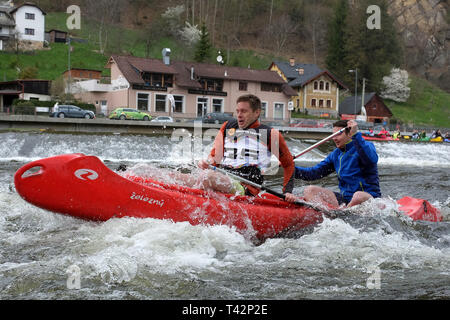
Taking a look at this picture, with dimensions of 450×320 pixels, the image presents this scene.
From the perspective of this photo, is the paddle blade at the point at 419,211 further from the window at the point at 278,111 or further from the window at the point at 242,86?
the window at the point at 278,111

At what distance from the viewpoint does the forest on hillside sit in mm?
69688

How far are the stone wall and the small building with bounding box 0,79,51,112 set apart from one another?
204ft

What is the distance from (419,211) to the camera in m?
7.26

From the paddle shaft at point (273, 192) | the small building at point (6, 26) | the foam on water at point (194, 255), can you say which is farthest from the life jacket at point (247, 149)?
the small building at point (6, 26)

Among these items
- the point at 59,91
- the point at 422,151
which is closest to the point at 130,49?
the point at 59,91

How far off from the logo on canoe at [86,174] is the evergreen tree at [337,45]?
227ft

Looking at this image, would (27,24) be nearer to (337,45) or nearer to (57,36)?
(57,36)

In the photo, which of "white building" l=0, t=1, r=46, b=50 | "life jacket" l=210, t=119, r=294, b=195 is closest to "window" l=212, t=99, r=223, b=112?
"white building" l=0, t=1, r=46, b=50

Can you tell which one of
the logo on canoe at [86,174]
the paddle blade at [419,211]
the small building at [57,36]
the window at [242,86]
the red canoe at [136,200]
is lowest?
the paddle blade at [419,211]

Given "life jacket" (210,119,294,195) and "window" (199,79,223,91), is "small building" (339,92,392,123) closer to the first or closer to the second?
"window" (199,79,223,91)

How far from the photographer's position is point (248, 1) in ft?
276

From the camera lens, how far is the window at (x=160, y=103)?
42.3m

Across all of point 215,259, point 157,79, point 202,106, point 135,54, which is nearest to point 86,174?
point 215,259
